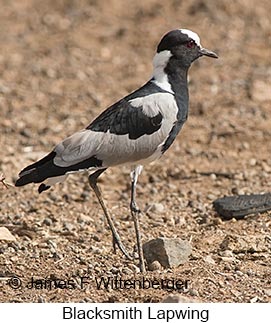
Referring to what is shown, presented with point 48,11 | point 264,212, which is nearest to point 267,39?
point 48,11

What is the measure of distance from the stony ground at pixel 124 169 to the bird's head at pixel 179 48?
1.27 m

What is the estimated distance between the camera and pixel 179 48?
6.80 metres

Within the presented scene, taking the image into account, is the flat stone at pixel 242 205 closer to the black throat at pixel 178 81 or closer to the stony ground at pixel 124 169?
the stony ground at pixel 124 169

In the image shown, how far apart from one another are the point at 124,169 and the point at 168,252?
9.80ft

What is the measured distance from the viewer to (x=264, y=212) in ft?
24.7

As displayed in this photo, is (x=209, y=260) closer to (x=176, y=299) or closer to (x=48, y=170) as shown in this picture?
(x=176, y=299)

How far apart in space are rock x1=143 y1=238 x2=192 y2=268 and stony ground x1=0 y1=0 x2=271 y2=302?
0.08 metres

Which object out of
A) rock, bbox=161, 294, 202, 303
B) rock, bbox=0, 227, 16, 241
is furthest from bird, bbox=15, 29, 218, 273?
rock, bbox=161, 294, 202, 303

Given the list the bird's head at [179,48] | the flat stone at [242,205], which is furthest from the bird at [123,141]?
the flat stone at [242,205]

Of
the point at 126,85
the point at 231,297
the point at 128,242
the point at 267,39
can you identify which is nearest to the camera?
the point at 231,297

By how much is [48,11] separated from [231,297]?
9470 mm

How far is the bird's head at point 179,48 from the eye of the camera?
6.79 metres

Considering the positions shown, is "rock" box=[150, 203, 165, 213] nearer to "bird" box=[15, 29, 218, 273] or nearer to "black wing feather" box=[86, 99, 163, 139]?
"bird" box=[15, 29, 218, 273]

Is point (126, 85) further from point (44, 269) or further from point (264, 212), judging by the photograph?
point (44, 269)
